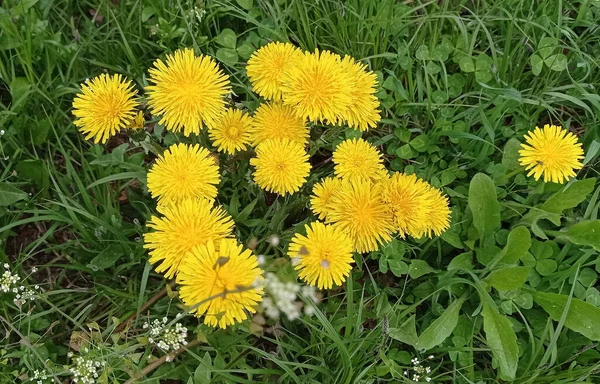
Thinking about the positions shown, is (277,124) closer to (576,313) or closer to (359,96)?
(359,96)

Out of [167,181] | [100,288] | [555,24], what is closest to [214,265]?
[167,181]

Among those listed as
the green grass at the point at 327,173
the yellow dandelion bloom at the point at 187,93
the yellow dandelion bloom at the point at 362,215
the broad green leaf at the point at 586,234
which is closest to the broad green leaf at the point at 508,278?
the green grass at the point at 327,173

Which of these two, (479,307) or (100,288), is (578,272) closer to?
(479,307)

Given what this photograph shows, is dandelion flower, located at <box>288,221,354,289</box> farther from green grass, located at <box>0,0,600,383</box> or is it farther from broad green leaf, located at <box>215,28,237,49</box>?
broad green leaf, located at <box>215,28,237,49</box>

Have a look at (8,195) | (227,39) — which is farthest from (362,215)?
(8,195)

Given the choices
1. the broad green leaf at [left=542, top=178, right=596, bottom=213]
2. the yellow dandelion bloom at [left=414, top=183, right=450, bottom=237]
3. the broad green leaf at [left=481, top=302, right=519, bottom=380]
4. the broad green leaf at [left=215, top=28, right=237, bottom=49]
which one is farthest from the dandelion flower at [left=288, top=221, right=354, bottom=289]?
the broad green leaf at [left=215, top=28, right=237, bottom=49]

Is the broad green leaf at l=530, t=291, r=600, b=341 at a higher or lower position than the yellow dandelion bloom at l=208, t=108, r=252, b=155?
lower
